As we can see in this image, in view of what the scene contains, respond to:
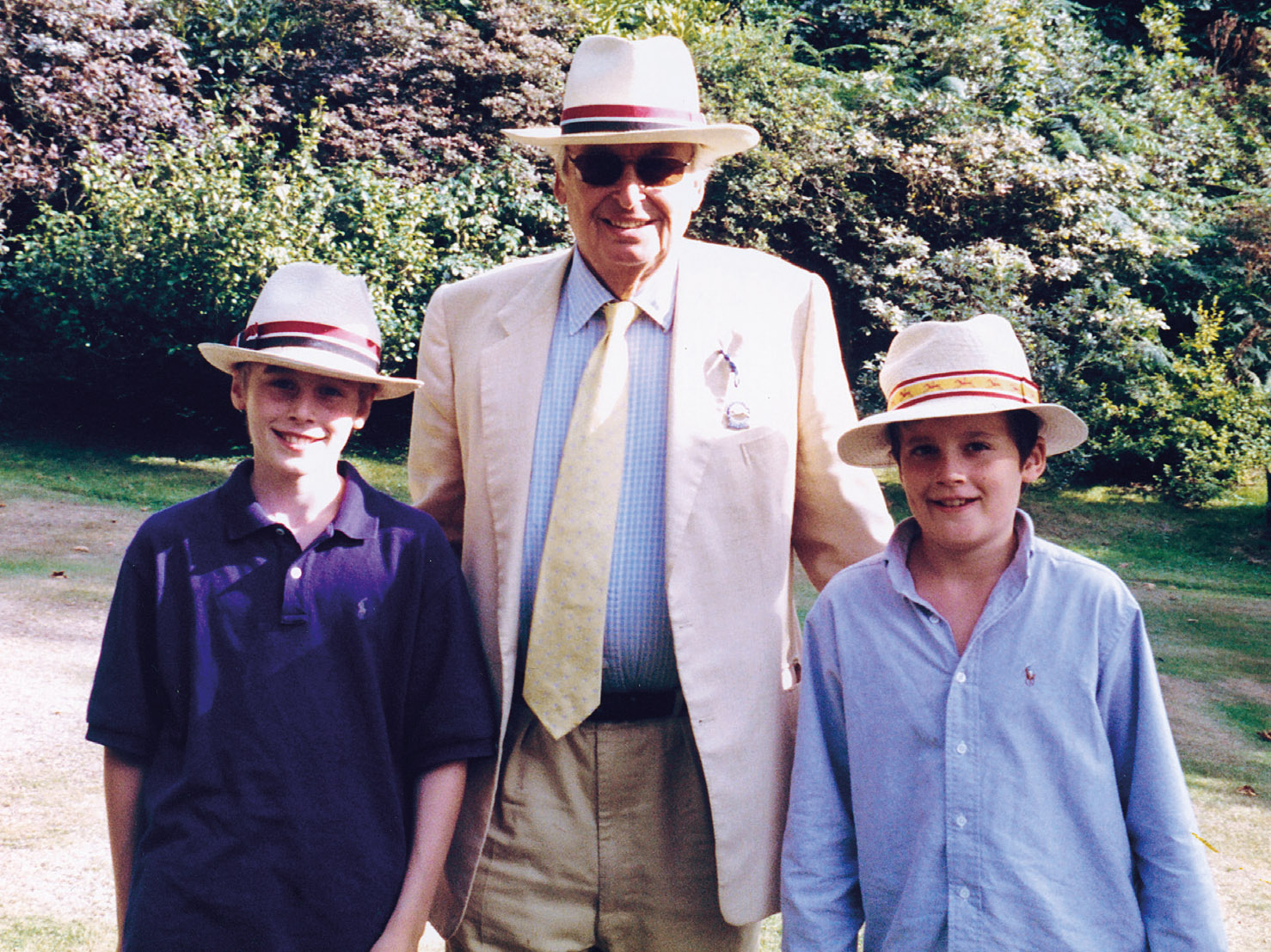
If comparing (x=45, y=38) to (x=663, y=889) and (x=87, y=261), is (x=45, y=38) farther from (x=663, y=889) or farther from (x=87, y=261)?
(x=663, y=889)

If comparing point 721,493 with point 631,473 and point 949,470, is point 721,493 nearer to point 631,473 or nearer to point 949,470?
point 631,473

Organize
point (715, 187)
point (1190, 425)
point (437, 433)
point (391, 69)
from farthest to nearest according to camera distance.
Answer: point (391, 69) → point (715, 187) → point (1190, 425) → point (437, 433)

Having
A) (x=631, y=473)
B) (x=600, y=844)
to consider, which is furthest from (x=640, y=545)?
(x=600, y=844)

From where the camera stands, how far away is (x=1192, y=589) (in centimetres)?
892

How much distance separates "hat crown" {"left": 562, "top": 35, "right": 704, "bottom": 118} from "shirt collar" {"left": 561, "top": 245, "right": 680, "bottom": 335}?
318mm

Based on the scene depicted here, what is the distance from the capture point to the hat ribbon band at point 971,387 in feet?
6.76

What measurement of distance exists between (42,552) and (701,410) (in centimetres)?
666

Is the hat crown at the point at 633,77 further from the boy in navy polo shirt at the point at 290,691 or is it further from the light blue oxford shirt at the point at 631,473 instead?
the boy in navy polo shirt at the point at 290,691

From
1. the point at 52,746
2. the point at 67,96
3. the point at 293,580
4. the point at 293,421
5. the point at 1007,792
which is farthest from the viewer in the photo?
the point at 67,96

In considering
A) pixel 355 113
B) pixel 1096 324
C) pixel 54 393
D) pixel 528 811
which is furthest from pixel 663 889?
pixel 54 393

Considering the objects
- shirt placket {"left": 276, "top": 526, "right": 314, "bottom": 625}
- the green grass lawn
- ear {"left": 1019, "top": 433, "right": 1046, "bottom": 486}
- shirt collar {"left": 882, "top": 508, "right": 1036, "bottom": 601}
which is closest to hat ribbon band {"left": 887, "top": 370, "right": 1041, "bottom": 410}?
ear {"left": 1019, "top": 433, "right": 1046, "bottom": 486}

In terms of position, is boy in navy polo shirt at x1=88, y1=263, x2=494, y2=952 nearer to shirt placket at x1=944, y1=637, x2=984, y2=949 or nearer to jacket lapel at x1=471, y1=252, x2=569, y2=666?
jacket lapel at x1=471, y1=252, x2=569, y2=666

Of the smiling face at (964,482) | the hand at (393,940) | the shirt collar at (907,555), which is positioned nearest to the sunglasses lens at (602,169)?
the smiling face at (964,482)

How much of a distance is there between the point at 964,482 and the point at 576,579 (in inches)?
29.9
